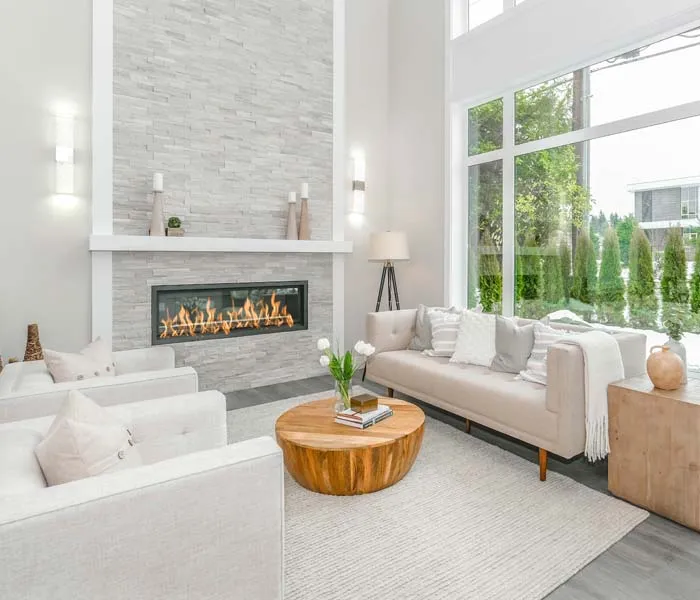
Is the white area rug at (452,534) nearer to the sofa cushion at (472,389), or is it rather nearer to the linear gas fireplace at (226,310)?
the sofa cushion at (472,389)

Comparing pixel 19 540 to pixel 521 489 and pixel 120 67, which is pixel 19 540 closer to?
pixel 521 489

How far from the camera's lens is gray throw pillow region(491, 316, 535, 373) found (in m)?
3.13

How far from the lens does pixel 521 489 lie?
2.48 m

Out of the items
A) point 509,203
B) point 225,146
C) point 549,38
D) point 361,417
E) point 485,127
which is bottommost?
point 361,417

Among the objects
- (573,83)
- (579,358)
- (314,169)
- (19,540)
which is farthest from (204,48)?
(19,540)

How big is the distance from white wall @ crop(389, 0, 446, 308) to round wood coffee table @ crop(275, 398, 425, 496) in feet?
A: 8.81

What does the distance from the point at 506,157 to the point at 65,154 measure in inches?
148

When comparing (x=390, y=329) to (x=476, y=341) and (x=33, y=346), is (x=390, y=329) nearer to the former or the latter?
(x=476, y=341)

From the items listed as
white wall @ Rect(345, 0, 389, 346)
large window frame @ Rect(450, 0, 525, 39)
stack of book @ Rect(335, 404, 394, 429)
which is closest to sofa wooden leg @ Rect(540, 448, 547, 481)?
stack of book @ Rect(335, 404, 394, 429)

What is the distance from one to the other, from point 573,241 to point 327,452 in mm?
2786

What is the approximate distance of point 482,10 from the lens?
14.9 feet

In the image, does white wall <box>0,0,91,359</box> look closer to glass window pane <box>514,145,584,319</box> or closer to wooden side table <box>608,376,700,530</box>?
glass window pane <box>514,145,584,319</box>

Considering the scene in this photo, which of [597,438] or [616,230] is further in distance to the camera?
[616,230]

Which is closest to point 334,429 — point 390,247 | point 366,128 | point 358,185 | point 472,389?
point 472,389
